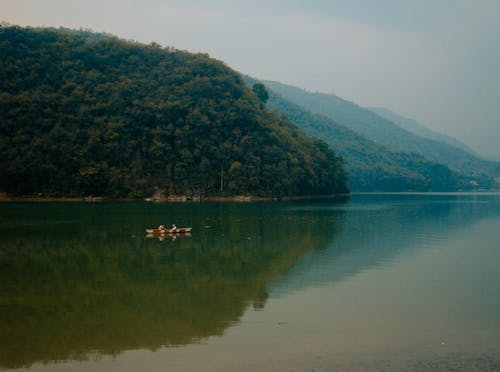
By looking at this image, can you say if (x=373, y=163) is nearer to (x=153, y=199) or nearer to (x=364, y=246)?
(x=153, y=199)

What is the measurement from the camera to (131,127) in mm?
90188

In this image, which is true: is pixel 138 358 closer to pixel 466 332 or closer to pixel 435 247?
pixel 466 332

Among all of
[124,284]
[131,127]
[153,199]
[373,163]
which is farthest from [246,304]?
[373,163]

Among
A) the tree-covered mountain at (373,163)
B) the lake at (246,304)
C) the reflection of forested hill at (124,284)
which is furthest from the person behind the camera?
the tree-covered mountain at (373,163)

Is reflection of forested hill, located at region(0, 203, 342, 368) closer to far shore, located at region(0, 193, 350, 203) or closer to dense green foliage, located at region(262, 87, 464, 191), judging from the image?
far shore, located at region(0, 193, 350, 203)

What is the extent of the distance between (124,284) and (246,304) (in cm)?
509

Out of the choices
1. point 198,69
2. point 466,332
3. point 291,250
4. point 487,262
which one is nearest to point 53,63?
point 198,69

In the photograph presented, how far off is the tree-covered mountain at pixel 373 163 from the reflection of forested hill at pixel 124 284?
135 meters

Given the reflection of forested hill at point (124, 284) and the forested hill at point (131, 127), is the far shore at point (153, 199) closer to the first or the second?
the forested hill at point (131, 127)

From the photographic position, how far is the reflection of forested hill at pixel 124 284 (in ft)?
38.4

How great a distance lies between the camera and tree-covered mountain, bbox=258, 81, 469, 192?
535 ft

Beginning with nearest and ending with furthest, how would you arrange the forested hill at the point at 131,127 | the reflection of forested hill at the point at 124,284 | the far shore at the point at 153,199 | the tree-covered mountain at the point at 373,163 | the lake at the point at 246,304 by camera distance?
the lake at the point at 246,304, the reflection of forested hill at the point at 124,284, the far shore at the point at 153,199, the forested hill at the point at 131,127, the tree-covered mountain at the point at 373,163

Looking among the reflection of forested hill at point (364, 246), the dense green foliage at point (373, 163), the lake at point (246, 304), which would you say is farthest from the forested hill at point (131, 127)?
the dense green foliage at point (373, 163)

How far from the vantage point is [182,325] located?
1264cm
